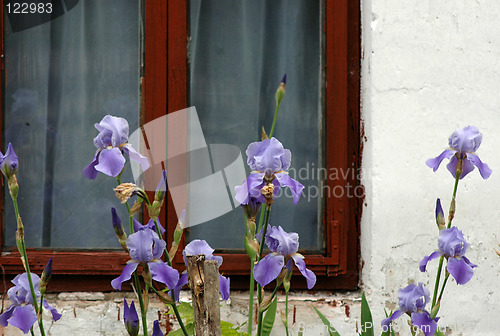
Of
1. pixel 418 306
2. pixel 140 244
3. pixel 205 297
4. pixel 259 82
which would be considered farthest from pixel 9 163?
pixel 259 82

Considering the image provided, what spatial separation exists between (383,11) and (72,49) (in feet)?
4.04

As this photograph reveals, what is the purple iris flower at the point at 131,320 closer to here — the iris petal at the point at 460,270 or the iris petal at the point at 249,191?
the iris petal at the point at 249,191

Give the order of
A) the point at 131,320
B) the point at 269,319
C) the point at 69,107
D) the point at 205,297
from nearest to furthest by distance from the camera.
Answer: the point at 205,297 → the point at 131,320 → the point at 269,319 → the point at 69,107

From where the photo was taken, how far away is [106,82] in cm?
250

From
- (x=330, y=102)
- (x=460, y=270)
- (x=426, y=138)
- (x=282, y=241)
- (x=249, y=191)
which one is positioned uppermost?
(x=330, y=102)

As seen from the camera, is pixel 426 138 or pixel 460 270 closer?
pixel 460 270

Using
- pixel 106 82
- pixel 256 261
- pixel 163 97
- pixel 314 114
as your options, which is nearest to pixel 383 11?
pixel 314 114

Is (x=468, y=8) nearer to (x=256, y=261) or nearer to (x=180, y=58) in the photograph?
(x=180, y=58)

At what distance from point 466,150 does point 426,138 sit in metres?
0.73

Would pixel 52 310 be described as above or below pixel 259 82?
below

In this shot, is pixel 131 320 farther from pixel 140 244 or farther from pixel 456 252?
pixel 456 252

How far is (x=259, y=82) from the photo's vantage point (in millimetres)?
2533

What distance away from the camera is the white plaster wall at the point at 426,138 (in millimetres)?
2367

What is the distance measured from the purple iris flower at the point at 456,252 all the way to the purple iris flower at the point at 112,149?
772mm
